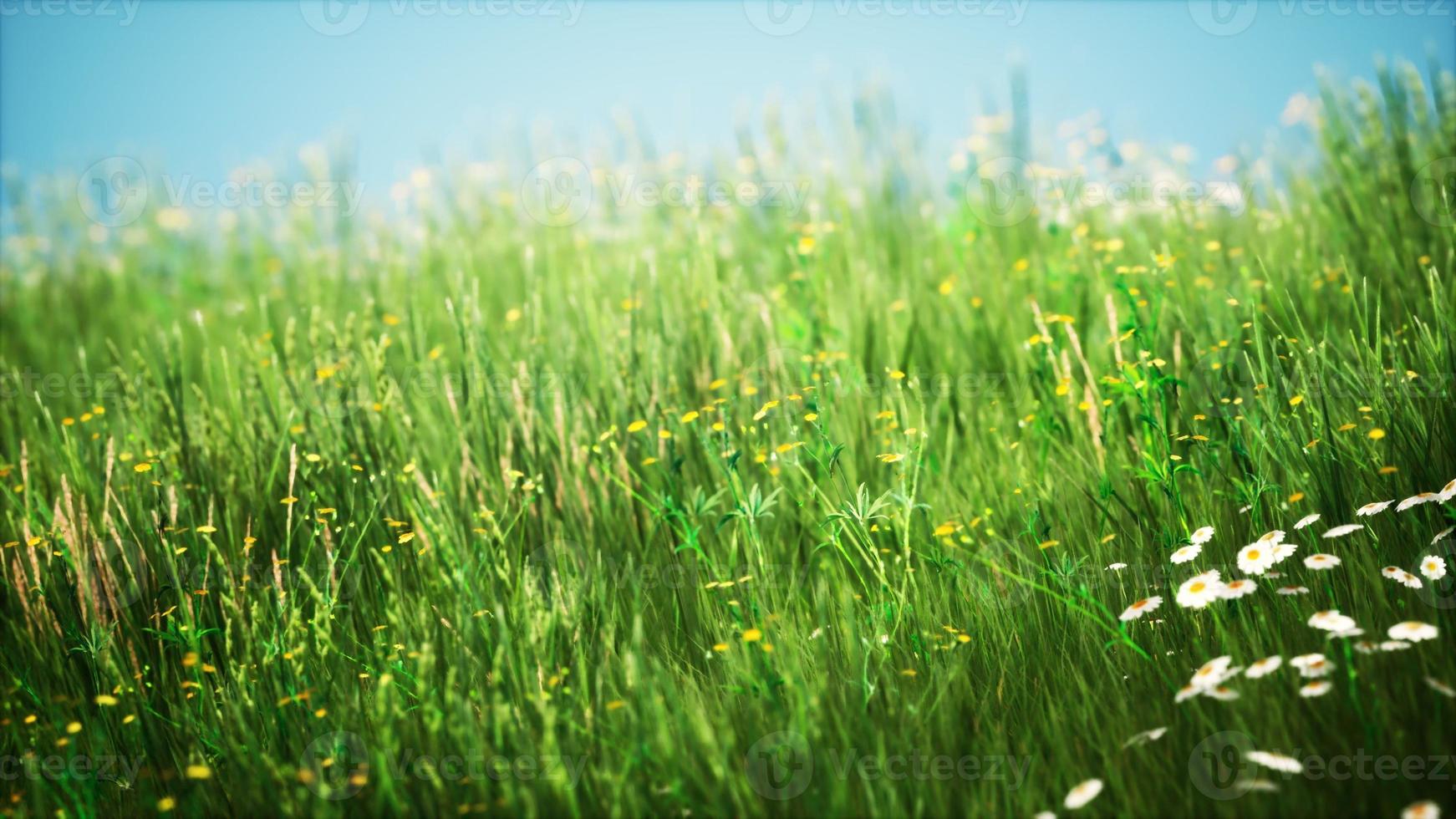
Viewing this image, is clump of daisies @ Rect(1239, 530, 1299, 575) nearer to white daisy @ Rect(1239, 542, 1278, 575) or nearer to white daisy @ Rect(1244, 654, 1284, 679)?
white daisy @ Rect(1239, 542, 1278, 575)

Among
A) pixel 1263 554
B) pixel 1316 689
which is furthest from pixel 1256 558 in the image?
pixel 1316 689

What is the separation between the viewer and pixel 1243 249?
180 inches

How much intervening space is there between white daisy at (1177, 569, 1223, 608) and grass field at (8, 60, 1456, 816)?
0.02m

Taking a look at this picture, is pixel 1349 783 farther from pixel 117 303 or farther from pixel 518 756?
pixel 117 303

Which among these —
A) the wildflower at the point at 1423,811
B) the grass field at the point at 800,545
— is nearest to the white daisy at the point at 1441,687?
the grass field at the point at 800,545

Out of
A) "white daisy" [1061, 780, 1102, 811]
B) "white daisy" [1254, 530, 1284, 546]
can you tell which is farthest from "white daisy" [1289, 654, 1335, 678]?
"white daisy" [1061, 780, 1102, 811]

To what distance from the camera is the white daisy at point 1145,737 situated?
6.28 feet

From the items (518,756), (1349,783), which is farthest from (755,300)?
(1349,783)

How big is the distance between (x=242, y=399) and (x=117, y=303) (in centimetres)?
361

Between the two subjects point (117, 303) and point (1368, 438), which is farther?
point (117, 303)

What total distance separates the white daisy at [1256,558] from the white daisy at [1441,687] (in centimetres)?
39

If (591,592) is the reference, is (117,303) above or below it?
above

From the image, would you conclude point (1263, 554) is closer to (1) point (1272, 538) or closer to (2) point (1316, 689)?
(1) point (1272, 538)

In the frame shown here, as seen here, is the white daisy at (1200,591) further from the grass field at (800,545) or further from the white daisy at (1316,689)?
the white daisy at (1316,689)
